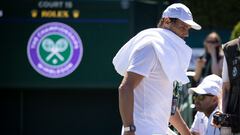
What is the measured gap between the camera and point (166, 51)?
4973mm

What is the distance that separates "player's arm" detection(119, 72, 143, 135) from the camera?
484cm

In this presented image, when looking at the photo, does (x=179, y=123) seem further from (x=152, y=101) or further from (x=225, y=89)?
(x=152, y=101)

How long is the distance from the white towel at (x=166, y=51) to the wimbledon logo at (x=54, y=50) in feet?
15.3

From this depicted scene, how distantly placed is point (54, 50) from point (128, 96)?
5.02m

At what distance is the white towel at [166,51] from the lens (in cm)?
496

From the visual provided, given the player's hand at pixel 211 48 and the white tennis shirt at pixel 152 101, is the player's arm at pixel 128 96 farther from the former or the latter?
the player's hand at pixel 211 48

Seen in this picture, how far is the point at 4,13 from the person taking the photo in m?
9.95

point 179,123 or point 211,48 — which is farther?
point 211,48

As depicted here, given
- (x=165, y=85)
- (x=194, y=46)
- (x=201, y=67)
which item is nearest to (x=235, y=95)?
(x=165, y=85)

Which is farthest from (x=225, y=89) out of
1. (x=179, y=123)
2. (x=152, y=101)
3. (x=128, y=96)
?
(x=128, y=96)

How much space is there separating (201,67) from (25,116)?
2.24 m

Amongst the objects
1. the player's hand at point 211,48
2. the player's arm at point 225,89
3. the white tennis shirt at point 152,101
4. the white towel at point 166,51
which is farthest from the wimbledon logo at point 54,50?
the white tennis shirt at point 152,101

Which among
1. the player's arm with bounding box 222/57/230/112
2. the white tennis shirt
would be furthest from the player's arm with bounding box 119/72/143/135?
the player's arm with bounding box 222/57/230/112

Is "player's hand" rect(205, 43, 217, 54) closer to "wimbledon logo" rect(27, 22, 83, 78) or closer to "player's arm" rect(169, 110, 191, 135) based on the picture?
"wimbledon logo" rect(27, 22, 83, 78)
